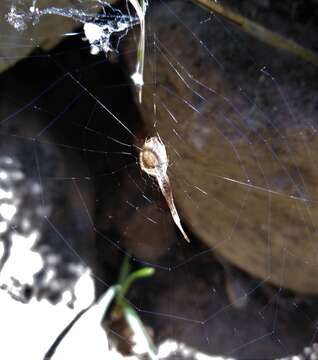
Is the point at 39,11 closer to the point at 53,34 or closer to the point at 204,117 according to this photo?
the point at 53,34

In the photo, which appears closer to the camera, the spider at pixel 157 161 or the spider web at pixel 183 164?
the spider web at pixel 183 164

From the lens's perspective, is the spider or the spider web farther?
the spider

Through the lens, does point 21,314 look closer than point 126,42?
No

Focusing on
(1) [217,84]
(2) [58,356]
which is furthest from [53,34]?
(2) [58,356]
